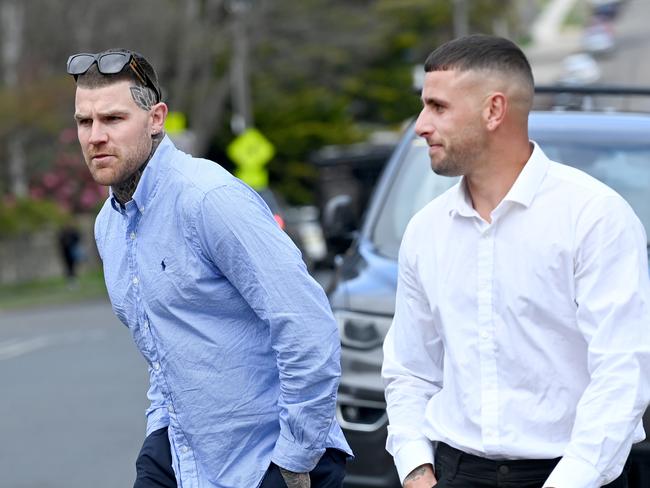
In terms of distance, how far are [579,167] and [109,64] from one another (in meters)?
3.38

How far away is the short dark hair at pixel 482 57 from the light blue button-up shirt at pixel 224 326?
0.57m

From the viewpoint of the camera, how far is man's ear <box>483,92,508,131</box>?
12.1 ft

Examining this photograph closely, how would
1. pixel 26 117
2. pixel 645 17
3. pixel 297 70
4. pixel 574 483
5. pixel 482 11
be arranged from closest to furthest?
pixel 574 483
pixel 26 117
pixel 297 70
pixel 482 11
pixel 645 17

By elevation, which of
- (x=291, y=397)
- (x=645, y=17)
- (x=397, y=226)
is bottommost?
(x=645, y=17)

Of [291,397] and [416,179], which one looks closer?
[291,397]

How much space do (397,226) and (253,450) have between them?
349 cm

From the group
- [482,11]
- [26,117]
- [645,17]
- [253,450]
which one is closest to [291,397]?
[253,450]

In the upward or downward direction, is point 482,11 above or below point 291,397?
below

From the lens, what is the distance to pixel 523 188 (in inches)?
144

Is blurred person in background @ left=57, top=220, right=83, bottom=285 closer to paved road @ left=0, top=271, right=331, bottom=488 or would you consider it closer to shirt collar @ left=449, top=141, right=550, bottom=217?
paved road @ left=0, top=271, right=331, bottom=488

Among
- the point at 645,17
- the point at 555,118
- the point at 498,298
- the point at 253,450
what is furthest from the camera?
the point at 645,17

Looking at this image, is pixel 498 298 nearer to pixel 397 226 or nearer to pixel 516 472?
pixel 516 472

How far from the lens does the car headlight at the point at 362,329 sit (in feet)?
21.3

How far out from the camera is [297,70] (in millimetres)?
53125
